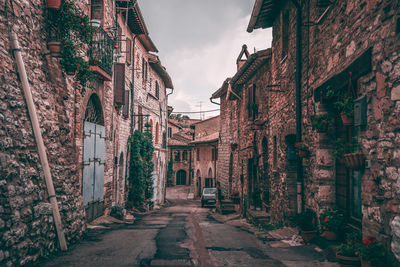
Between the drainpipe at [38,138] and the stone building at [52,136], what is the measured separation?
2.8 inches

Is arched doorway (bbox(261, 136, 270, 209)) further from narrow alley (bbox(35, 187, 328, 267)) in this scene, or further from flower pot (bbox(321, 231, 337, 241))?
flower pot (bbox(321, 231, 337, 241))

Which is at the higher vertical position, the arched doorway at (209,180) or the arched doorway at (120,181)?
the arched doorway at (120,181)

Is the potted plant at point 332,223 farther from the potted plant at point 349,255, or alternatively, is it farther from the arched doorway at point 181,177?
the arched doorway at point 181,177

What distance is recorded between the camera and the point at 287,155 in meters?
8.25

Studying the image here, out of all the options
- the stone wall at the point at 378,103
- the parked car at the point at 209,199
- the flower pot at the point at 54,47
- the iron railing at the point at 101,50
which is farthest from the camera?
the parked car at the point at 209,199

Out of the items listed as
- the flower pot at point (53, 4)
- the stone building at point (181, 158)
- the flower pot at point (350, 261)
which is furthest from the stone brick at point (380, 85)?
the stone building at point (181, 158)

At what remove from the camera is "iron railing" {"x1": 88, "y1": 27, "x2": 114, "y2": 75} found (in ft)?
25.7

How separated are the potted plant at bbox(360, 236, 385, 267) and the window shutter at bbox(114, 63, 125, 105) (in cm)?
890

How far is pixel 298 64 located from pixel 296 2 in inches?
55.1

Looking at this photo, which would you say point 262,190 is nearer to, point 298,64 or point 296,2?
point 298,64

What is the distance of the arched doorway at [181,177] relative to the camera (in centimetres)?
4200

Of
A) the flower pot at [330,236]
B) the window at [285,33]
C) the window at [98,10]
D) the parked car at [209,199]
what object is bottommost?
the parked car at [209,199]

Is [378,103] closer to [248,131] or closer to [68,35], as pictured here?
[68,35]

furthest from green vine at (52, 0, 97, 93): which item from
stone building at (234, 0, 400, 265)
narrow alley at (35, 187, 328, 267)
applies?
stone building at (234, 0, 400, 265)
